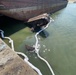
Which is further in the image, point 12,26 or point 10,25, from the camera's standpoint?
point 10,25

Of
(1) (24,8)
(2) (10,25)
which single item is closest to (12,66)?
(2) (10,25)

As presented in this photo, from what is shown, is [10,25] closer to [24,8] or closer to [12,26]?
[12,26]


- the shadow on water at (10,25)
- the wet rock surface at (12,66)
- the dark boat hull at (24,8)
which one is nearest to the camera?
the wet rock surface at (12,66)

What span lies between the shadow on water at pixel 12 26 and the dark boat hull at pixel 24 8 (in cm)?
49

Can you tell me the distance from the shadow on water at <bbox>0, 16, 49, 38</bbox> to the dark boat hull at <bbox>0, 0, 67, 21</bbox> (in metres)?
0.49

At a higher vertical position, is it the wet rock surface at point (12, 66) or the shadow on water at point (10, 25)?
the wet rock surface at point (12, 66)

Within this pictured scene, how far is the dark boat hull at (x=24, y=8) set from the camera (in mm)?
10062

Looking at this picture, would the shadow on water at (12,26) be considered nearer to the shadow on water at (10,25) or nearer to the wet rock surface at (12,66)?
the shadow on water at (10,25)

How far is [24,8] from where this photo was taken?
11.1m

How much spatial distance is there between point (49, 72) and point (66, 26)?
207 inches

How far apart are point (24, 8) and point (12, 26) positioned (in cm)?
145

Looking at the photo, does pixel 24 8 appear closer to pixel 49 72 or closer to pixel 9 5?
pixel 9 5

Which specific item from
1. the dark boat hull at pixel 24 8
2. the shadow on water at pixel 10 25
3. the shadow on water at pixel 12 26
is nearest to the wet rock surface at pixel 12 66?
the shadow on water at pixel 12 26

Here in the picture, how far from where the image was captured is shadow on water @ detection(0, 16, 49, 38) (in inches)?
397
